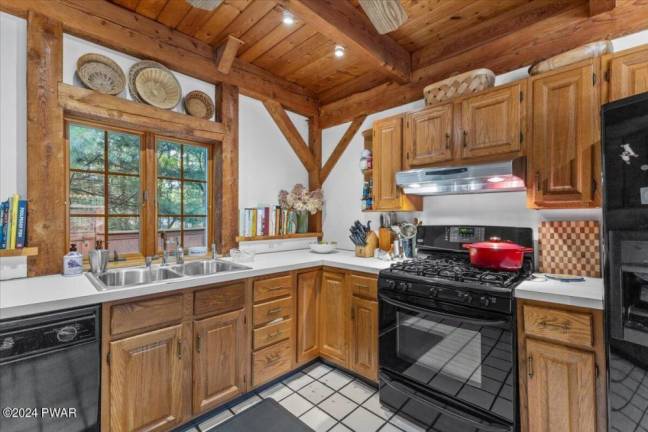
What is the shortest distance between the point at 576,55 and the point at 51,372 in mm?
3168

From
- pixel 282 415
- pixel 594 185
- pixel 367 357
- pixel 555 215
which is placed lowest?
pixel 282 415

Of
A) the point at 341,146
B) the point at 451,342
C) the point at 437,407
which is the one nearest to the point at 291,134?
the point at 341,146

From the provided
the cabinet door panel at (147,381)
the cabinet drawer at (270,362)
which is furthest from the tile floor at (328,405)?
the cabinet door panel at (147,381)

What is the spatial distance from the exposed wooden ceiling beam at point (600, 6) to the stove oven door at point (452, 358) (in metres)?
A: 1.92

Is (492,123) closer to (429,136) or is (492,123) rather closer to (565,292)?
(429,136)

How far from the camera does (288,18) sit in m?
2.14

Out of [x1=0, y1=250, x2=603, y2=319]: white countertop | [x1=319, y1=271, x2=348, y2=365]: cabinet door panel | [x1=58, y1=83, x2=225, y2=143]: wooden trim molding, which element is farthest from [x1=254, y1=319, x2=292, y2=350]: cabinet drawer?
[x1=58, y1=83, x2=225, y2=143]: wooden trim molding

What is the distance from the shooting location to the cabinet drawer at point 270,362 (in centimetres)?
216

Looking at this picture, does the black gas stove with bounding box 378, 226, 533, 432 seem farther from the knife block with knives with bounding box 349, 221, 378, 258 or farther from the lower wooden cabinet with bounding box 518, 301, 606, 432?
the knife block with knives with bounding box 349, 221, 378, 258

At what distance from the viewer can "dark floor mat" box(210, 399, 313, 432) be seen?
5.68 feet

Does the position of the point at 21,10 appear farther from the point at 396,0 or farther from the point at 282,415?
the point at 282,415

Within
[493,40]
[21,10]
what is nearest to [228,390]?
[21,10]

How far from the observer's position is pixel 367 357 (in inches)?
88.0

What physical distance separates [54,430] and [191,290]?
0.82 m
